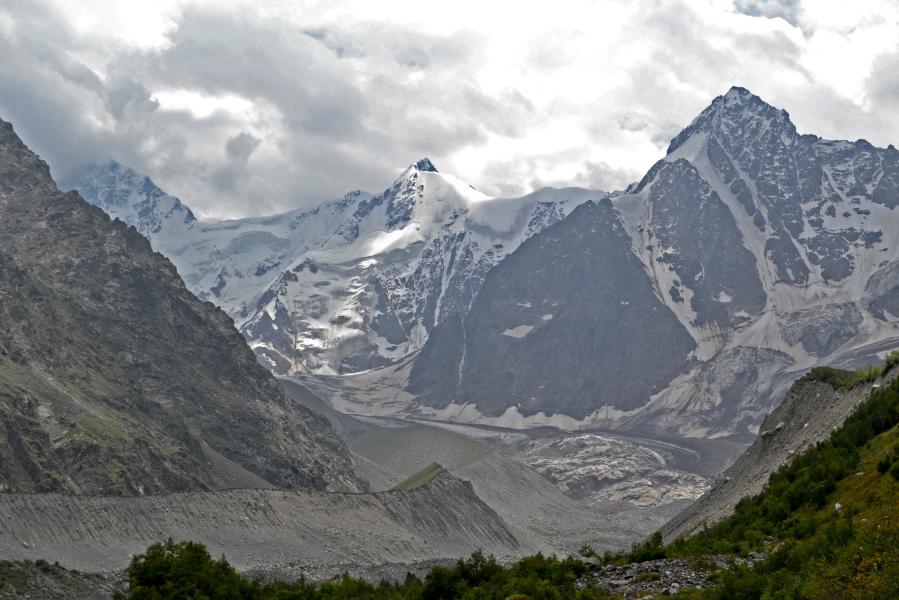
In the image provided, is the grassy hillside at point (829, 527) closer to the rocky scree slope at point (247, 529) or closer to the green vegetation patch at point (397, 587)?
the green vegetation patch at point (397, 587)

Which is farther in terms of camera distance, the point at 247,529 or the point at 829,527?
A: the point at 247,529

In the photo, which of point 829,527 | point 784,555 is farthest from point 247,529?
point 784,555

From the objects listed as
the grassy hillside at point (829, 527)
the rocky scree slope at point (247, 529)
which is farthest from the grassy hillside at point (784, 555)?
the rocky scree slope at point (247, 529)

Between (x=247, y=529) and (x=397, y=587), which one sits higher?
(x=247, y=529)

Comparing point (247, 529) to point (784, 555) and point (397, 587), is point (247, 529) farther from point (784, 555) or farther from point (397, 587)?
point (784, 555)

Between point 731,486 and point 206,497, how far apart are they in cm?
7491

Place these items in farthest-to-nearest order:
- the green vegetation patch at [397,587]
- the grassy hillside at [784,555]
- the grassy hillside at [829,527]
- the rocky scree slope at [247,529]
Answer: the rocky scree slope at [247,529] < the green vegetation patch at [397,587] < the grassy hillside at [784,555] < the grassy hillside at [829,527]

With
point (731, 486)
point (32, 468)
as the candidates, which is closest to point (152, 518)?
point (32, 468)

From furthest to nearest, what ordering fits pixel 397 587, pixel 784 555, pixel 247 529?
1. pixel 247 529
2. pixel 397 587
3. pixel 784 555

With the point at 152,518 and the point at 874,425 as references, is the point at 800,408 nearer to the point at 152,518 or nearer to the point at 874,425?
the point at 874,425

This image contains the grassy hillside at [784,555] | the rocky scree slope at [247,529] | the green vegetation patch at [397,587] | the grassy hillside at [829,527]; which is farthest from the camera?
the rocky scree slope at [247,529]

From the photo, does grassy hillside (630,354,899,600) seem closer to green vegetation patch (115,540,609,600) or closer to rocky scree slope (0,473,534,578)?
green vegetation patch (115,540,609,600)

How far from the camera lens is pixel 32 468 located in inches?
6147

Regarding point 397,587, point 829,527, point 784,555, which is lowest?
point 784,555
